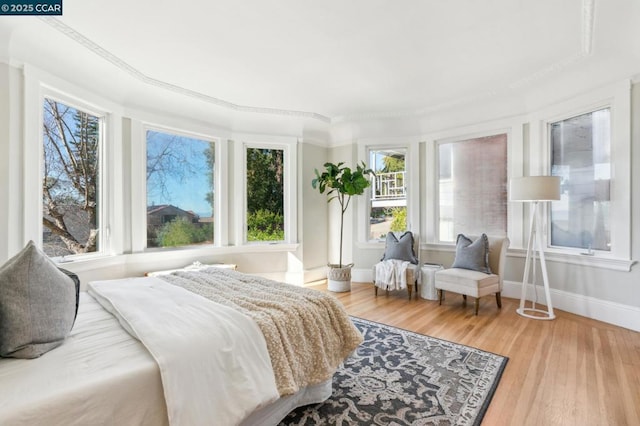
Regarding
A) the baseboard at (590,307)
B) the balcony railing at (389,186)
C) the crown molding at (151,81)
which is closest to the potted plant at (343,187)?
the balcony railing at (389,186)

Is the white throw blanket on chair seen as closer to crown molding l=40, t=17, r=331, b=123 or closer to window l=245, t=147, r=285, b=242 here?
window l=245, t=147, r=285, b=242

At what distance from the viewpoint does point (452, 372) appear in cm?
224

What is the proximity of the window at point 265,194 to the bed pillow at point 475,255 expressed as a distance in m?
2.76

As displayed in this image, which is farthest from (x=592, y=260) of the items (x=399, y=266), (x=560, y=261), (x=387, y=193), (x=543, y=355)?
(x=387, y=193)

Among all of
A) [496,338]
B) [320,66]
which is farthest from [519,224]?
[320,66]

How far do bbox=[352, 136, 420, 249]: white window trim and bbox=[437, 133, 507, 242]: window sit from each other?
0.35 meters

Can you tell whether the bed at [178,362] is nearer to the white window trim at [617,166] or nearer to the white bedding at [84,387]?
the white bedding at [84,387]

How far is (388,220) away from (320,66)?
2828 millimetres

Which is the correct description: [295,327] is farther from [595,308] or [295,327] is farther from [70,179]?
[595,308]

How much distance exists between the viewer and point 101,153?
344 cm

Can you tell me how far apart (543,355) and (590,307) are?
56.7 inches

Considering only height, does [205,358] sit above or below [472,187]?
below

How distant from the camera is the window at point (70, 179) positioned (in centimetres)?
293

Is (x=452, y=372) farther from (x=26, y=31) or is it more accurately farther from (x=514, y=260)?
(x=26, y=31)
